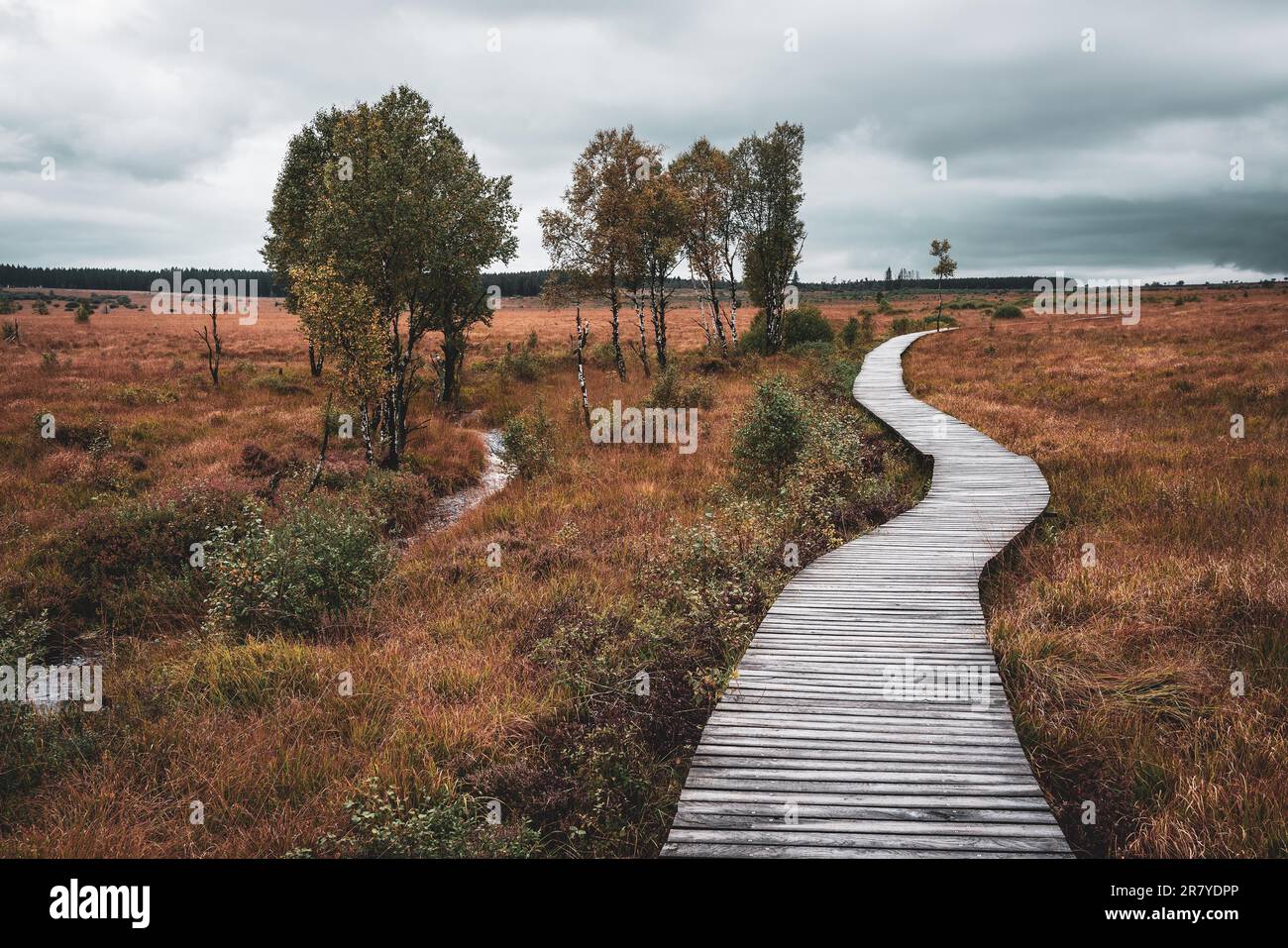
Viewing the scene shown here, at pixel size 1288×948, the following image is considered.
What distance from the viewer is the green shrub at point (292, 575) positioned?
31.0 feet

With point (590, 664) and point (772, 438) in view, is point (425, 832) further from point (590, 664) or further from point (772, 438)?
point (772, 438)

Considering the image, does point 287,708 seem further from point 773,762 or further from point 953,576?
point 953,576

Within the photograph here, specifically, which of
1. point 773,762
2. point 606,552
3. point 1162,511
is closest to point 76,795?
point 773,762

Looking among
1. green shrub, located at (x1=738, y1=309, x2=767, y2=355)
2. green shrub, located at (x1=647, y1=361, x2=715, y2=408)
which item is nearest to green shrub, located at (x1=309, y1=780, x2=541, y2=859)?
green shrub, located at (x1=647, y1=361, x2=715, y2=408)

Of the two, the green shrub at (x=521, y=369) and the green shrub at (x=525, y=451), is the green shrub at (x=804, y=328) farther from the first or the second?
the green shrub at (x=525, y=451)

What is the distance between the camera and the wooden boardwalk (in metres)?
3.99

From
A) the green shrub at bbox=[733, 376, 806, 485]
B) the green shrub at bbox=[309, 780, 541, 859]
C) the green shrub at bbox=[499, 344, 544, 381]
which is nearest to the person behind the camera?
the green shrub at bbox=[309, 780, 541, 859]

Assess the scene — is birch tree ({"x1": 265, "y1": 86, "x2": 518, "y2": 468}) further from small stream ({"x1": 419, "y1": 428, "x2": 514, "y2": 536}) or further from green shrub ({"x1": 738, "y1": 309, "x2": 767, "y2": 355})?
green shrub ({"x1": 738, "y1": 309, "x2": 767, "y2": 355})

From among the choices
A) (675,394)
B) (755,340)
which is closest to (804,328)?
(755,340)

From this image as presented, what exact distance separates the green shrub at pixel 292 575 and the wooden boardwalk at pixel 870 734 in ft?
22.7

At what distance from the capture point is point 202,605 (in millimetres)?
11234

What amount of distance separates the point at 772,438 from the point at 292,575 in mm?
10105

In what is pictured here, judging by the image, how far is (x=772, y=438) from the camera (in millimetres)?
14984

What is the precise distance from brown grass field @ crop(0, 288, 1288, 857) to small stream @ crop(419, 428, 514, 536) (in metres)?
1.12
